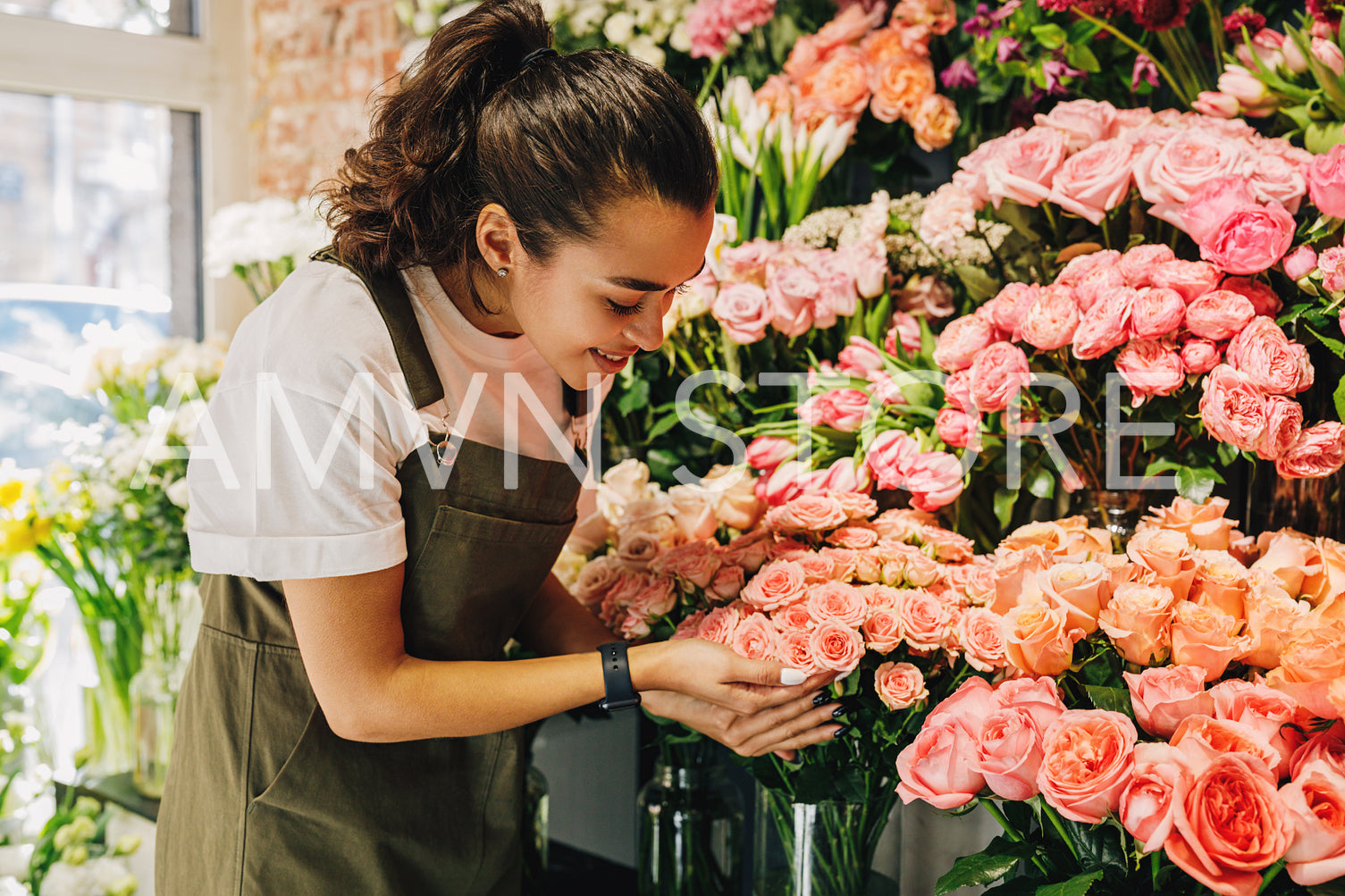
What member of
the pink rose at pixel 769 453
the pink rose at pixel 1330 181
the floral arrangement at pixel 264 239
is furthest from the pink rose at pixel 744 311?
the floral arrangement at pixel 264 239

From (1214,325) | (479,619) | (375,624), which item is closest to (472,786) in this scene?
(479,619)

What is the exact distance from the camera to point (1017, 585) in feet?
2.97

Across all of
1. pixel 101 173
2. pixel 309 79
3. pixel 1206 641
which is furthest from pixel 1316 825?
pixel 101 173

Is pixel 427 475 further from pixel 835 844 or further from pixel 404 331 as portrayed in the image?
pixel 835 844

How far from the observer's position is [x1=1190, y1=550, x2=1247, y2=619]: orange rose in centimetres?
83

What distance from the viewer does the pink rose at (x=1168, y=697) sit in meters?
0.75

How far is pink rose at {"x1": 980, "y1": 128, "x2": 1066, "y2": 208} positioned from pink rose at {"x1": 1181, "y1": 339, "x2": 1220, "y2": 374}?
0.23 metres

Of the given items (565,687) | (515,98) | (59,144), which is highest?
(59,144)

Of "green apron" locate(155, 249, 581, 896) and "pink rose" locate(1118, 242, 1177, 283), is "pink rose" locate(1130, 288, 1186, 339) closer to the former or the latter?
"pink rose" locate(1118, 242, 1177, 283)

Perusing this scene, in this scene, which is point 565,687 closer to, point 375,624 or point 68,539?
point 375,624

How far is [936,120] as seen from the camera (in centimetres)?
141

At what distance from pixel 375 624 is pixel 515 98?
0.48 metres

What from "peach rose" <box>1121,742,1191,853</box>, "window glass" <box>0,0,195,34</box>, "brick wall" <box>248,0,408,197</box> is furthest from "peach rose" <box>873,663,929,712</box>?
"window glass" <box>0,0,195,34</box>

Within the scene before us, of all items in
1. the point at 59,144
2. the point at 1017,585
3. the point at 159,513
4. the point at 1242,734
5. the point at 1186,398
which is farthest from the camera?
the point at 59,144
